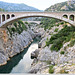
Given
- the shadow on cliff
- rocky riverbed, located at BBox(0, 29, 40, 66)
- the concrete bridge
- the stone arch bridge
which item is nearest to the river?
the shadow on cliff

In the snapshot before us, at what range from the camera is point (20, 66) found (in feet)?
90.9

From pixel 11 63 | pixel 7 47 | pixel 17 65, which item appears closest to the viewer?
pixel 17 65

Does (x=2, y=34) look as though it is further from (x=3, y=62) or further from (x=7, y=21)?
(x=3, y=62)

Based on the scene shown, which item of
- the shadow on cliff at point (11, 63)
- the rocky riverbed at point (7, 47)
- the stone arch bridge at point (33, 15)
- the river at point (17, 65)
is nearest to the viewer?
the river at point (17, 65)

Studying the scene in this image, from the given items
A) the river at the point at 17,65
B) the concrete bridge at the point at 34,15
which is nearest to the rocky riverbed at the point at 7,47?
the river at the point at 17,65

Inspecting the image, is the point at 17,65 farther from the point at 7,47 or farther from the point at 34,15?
the point at 34,15

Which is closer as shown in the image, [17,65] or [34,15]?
[17,65]

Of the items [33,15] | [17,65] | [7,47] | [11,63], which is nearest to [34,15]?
[33,15]

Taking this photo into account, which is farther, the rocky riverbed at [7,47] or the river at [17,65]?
the rocky riverbed at [7,47]

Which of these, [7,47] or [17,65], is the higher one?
[7,47]

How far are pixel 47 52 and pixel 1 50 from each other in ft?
33.4

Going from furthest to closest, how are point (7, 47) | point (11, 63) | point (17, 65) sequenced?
1. point (7, 47)
2. point (11, 63)
3. point (17, 65)

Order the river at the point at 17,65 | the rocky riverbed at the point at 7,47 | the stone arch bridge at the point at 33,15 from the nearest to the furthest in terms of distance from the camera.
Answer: the river at the point at 17,65
the stone arch bridge at the point at 33,15
the rocky riverbed at the point at 7,47

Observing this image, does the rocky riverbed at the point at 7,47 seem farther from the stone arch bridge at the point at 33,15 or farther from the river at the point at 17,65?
the stone arch bridge at the point at 33,15
